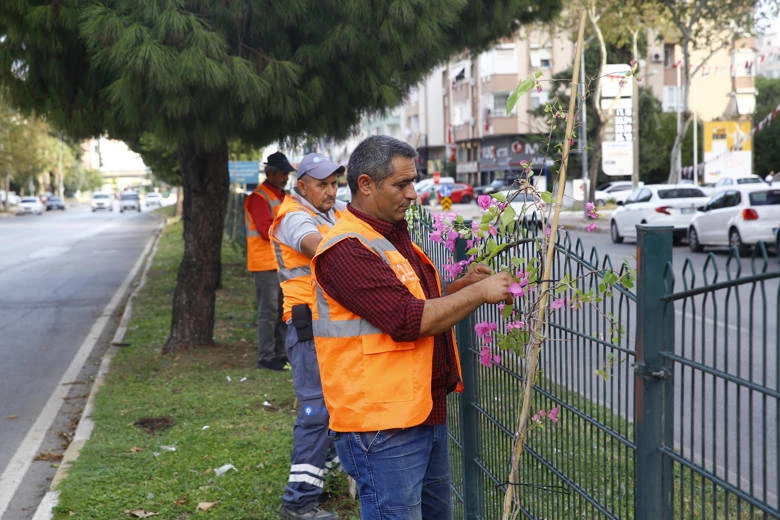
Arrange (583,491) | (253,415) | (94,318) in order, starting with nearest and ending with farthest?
(583,491)
(253,415)
(94,318)

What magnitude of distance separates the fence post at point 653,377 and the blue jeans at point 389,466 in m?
0.77

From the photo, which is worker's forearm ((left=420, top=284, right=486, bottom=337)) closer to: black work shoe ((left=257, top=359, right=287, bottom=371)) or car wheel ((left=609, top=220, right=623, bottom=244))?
black work shoe ((left=257, top=359, right=287, bottom=371))

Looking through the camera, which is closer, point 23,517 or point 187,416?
point 23,517

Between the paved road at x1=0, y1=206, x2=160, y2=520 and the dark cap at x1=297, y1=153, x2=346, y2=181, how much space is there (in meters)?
2.63

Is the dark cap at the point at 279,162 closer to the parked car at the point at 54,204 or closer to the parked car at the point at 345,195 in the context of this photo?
the parked car at the point at 345,195

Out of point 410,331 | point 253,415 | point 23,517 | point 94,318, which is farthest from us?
point 94,318

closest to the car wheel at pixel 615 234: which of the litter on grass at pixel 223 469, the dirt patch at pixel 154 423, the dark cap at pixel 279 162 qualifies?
the dark cap at pixel 279 162

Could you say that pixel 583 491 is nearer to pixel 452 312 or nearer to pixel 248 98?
pixel 452 312

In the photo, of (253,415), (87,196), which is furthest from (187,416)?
(87,196)

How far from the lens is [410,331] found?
3.10 meters

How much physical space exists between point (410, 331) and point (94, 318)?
12.5 metres

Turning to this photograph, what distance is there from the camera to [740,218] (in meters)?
21.2

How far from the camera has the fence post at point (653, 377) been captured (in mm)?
2762

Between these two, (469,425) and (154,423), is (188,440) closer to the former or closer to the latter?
(154,423)
